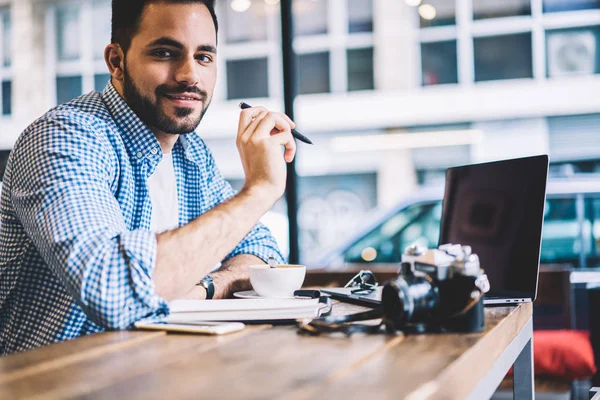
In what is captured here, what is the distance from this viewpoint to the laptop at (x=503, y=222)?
4.33 feet

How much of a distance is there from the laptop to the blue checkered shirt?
0.46m

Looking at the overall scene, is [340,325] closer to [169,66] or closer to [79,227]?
[79,227]

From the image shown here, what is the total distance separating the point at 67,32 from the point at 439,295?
438 cm

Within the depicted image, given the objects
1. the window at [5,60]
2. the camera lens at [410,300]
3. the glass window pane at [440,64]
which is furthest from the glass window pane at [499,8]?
the camera lens at [410,300]

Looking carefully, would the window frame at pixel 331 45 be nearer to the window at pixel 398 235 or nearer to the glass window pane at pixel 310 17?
the glass window pane at pixel 310 17

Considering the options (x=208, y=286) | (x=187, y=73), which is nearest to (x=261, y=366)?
(x=208, y=286)

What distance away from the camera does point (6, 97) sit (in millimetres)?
4719

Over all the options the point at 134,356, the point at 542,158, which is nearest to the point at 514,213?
the point at 542,158

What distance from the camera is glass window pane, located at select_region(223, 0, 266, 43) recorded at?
455 centimetres

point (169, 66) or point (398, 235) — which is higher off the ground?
point (169, 66)

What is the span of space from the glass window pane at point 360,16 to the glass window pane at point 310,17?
0.17 m

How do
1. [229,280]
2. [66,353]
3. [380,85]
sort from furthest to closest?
[380,85] → [229,280] → [66,353]

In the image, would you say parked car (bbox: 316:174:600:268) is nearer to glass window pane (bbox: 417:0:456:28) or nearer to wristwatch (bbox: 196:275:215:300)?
glass window pane (bbox: 417:0:456:28)

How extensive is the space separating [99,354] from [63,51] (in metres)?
4.33
